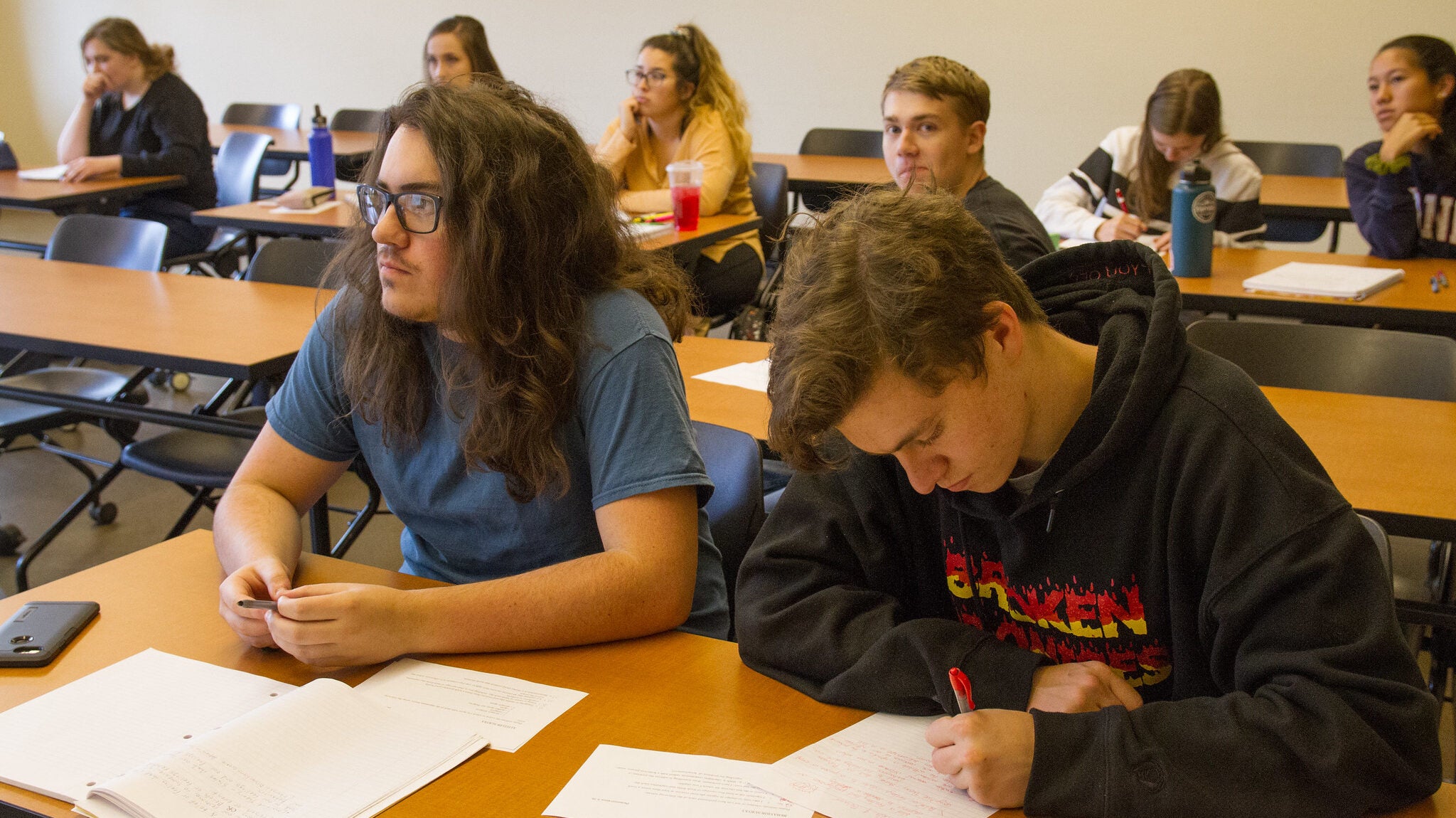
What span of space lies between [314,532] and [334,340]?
0.74 meters

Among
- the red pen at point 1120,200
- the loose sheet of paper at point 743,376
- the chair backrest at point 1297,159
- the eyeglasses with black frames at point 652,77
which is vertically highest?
the eyeglasses with black frames at point 652,77

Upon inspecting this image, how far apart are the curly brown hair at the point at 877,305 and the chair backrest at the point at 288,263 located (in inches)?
91.9

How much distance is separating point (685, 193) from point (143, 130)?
2692mm

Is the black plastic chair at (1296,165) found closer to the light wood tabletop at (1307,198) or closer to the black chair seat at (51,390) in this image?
the light wood tabletop at (1307,198)

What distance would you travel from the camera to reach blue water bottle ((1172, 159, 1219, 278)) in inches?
111

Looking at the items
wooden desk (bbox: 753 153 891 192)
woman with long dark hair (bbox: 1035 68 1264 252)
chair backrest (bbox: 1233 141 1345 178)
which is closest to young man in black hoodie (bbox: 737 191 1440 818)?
woman with long dark hair (bbox: 1035 68 1264 252)

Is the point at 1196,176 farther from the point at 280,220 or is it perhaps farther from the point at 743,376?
the point at 280,220

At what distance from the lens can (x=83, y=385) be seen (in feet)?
9.85

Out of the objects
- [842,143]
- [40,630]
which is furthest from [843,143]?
[40,630]

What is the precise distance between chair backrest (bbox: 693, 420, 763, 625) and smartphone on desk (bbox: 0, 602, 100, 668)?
74cm

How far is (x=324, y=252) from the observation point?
10.2 ft

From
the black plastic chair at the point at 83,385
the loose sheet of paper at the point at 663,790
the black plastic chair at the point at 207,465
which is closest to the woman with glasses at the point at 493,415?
the loose sheet of paper at the point at 663,790

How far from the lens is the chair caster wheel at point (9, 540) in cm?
317

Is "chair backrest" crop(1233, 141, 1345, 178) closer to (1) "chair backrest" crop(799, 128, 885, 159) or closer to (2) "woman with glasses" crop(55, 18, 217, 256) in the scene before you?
(1) "chair backrest" crop(799, 128, 885, 159)
